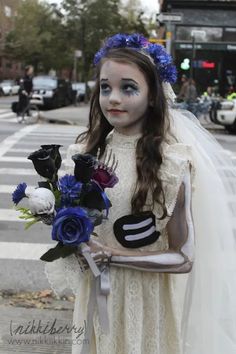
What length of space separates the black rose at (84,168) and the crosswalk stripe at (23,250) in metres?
3.58

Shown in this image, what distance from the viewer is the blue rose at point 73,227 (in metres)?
1.79

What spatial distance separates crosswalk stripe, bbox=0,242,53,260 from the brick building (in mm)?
47831

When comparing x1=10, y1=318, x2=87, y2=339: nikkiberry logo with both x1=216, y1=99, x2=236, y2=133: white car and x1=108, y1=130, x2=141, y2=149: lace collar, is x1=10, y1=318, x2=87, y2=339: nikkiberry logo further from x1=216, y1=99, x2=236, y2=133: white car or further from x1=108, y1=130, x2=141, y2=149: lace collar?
x1=216, y1=99, x2=236, y2=133: white car

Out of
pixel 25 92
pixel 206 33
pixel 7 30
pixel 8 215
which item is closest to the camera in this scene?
pixel 8 215

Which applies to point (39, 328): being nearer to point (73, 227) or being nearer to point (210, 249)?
point (210, 249)

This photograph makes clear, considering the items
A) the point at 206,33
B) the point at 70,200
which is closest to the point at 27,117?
the point at 206,33

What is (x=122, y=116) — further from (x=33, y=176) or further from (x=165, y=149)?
(x=33, y=176)

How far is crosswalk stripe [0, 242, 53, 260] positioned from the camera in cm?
545

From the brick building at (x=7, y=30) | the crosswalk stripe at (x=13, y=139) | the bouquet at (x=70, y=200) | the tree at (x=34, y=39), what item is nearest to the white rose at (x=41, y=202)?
the bouquet at (x=70, y=200)

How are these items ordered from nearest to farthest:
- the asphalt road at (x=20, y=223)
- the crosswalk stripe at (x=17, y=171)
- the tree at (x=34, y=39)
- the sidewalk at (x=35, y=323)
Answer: the sidewalk at (x=35, y=323)
the asphalt road at (x=20, y=223)
the crosswalk stripe at (x=17, y=171)
the tree at (x=34, y=39)

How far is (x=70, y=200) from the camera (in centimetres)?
186

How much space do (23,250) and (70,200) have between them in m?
3.95

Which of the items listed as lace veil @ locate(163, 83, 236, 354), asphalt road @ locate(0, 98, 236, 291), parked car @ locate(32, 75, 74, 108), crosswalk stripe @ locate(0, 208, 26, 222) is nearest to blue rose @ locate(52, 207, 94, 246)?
lace veil @ locate(163, 83, 236, 354)

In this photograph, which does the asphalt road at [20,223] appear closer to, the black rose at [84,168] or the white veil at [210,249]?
the white veil at [210,249]
